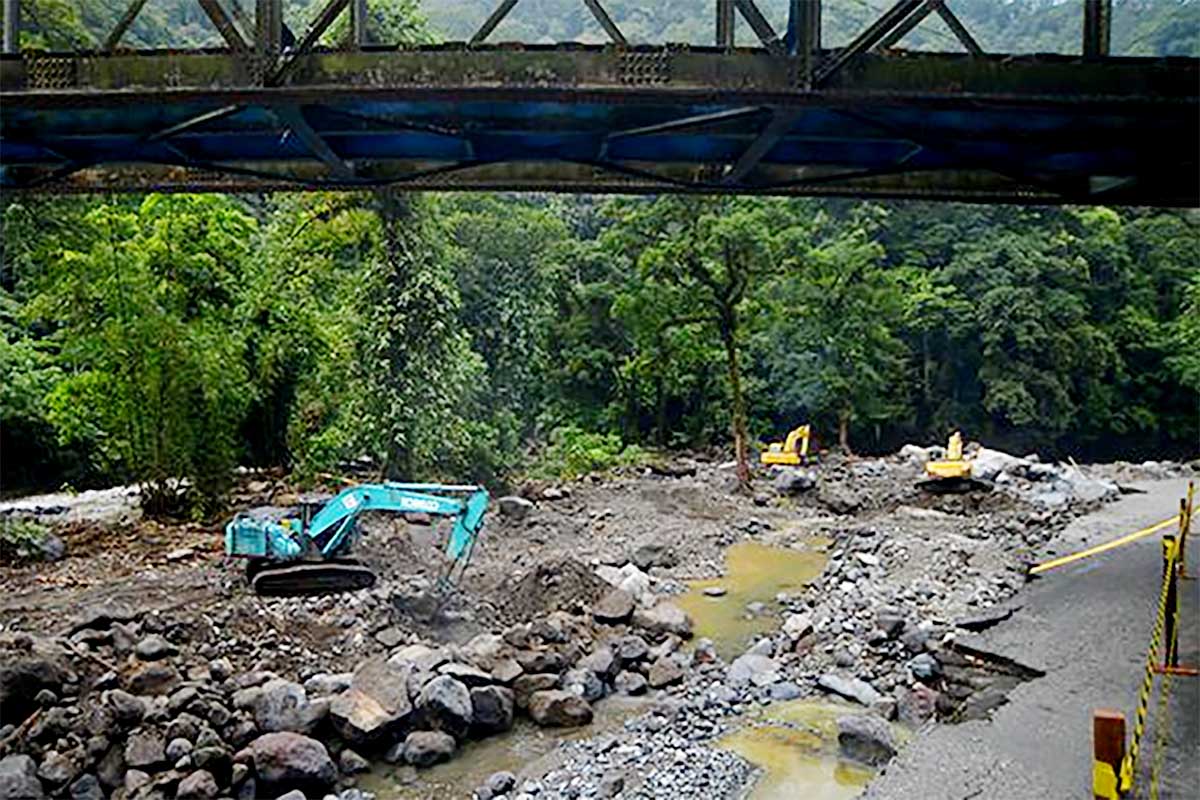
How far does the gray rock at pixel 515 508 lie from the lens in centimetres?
1702

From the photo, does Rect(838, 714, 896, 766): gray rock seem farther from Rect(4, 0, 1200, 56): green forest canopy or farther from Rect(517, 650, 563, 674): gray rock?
Rect(4, 0, 1200, 56): green forest canopy

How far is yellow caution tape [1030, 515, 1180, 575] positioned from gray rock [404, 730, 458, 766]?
752cm

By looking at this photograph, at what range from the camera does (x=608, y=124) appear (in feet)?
23.4

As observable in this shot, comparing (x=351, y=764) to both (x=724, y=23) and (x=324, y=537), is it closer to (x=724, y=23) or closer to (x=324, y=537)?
(x=324, y=537)

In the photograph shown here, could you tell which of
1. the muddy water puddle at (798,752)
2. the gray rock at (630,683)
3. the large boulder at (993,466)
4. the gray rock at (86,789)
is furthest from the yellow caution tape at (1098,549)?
the gray rock at (86,789)

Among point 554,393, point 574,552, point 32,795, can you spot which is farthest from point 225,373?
point 554,393

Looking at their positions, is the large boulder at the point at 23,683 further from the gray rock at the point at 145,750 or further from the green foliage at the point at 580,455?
the green foliage at the point at 580,455

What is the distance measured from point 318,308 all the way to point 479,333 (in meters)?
6.09

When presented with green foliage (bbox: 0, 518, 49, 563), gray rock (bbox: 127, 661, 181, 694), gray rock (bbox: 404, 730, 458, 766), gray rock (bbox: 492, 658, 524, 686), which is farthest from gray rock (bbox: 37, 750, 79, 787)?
green foliage (bbox: 0, 518, 49, 563)

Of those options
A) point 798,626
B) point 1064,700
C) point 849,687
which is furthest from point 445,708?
point 1064,700

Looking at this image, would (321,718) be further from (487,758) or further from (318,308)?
(318,308)

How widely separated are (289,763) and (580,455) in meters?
18.6

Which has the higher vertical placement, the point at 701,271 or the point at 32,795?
the point at 701,271

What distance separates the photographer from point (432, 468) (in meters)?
18.8
